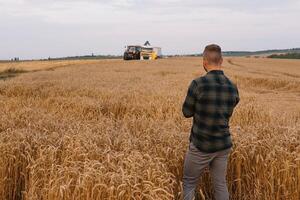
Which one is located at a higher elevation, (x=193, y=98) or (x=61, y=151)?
(x=193, y=98)

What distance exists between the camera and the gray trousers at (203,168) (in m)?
4.75

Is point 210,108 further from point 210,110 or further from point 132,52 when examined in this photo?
point 132,52

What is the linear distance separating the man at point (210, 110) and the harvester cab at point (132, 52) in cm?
5797

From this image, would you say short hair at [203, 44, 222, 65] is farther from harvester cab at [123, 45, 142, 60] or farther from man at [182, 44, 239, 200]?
harvester cab at [123, 45, 142, 60]

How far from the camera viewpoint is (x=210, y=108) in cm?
465

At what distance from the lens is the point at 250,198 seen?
5332 mm

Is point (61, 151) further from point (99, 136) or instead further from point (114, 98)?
point (114, 98)

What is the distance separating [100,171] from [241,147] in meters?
2.04

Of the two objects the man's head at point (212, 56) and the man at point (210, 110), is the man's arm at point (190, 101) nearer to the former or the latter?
the man at point (210, 110)

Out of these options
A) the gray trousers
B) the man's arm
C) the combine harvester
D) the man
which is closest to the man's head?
the man

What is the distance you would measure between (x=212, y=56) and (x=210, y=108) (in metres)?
0.53

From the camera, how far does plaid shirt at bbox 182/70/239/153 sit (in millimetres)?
4625

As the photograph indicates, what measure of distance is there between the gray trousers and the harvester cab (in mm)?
57886

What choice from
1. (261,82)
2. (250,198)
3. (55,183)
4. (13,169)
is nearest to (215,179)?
(250,198)
